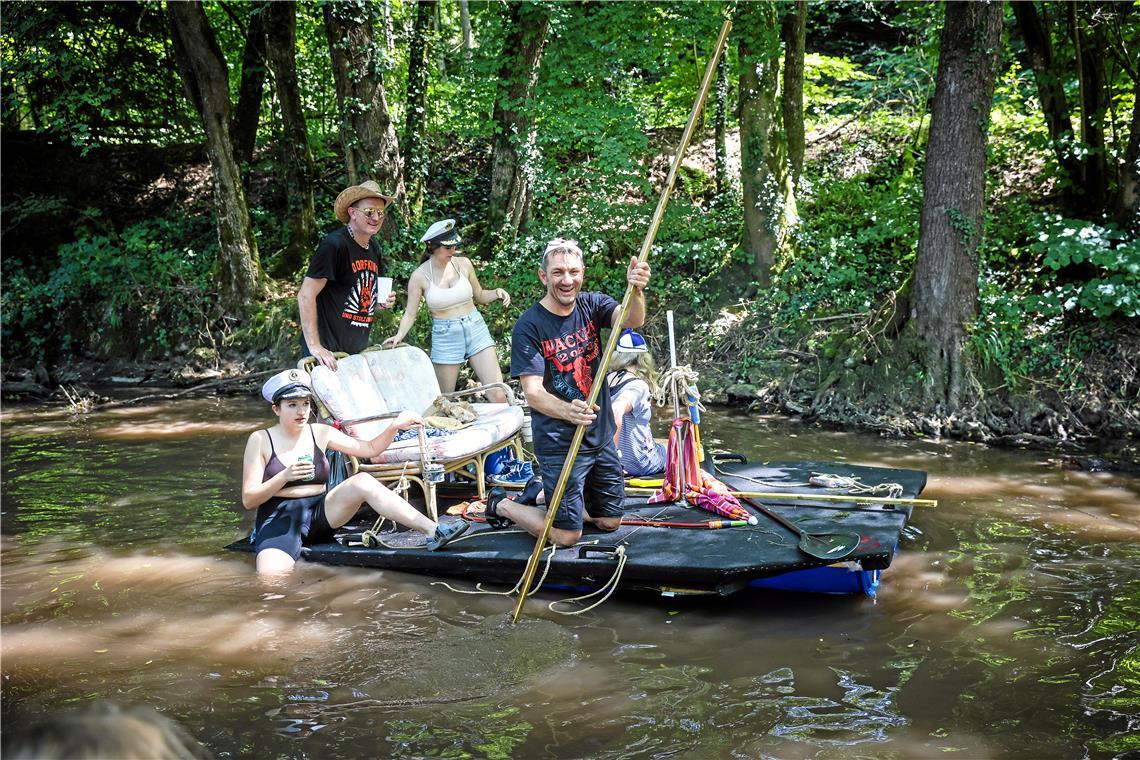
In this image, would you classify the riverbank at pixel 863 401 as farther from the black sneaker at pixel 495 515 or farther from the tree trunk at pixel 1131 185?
the black sneaker at pixel 495 515

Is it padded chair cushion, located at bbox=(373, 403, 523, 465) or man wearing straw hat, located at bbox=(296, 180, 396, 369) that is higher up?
man wearing straw hat, located at bbox=(296, 180, 396, 369)

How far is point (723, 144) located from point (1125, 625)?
1092 centimetres

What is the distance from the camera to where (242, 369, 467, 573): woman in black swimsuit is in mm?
6059

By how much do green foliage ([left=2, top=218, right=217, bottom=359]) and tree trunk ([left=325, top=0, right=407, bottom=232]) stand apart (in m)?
3.72

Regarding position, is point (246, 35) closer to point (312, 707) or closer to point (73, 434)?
point (73, 434)

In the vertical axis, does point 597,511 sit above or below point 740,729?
above

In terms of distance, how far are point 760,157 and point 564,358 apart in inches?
301

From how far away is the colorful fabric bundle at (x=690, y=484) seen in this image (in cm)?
605

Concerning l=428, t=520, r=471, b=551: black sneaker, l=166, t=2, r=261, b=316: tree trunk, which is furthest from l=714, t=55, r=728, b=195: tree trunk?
l=428, t=520, r=471, b=551: black sneaker

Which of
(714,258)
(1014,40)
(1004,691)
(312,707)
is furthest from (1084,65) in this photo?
(312,707)

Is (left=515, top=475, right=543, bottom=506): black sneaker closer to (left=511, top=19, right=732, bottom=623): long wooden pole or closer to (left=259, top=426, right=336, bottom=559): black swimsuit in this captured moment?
(left=511, top=19, right=732, bottom=623): long wooden pole

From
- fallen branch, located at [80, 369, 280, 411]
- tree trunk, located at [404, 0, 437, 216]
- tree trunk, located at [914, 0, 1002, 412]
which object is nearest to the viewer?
tree trunk, located at [914, 0, 1002, 412]

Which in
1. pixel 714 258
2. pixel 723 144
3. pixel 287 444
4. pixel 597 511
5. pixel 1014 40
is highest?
pixel 1014 40

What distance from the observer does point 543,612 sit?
5.51m
